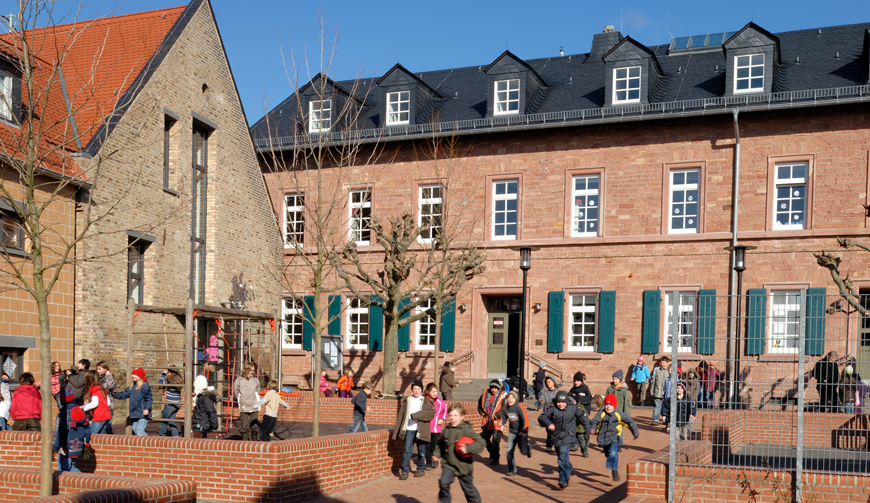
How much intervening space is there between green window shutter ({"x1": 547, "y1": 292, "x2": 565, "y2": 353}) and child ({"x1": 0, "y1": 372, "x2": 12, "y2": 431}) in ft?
48.8

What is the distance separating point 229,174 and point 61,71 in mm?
5080

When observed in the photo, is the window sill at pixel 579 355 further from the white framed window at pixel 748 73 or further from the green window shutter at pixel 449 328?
the white framed window at pixel 748 73

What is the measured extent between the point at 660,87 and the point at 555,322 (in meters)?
7.65

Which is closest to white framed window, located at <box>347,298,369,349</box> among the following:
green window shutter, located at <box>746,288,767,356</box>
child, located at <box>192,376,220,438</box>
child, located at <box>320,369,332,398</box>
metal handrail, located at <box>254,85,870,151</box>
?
child, located at <box>320,369,332,398</box>

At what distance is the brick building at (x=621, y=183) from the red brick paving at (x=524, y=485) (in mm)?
9993

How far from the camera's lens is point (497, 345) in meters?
28.3

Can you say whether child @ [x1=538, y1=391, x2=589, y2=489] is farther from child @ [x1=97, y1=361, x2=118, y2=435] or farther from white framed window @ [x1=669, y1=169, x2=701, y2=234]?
white framed window @ [x1=669, y1=169, x2=701, y2=234]

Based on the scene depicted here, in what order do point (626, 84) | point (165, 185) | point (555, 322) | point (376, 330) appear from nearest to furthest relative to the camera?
point (165, 185) < point (555, 322) < point (626, 84) < point (376, 330)

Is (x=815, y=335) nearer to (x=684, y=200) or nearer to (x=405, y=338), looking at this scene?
(x=684, y=200)

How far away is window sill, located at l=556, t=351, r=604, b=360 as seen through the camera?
26.2m

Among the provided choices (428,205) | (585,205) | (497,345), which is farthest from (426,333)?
(585,205)

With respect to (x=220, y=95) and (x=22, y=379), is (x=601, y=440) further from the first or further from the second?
(x=220, y=95)

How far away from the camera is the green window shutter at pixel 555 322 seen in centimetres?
2662

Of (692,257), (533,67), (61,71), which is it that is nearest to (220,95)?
(61,71)
